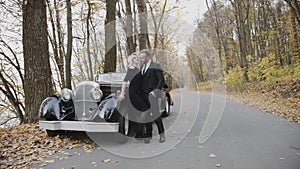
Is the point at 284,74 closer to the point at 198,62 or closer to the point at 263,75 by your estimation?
the point at 263,75

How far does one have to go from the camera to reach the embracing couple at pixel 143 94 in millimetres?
6035

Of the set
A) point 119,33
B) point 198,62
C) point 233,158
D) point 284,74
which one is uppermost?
point 119,33

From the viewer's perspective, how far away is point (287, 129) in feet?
23.3

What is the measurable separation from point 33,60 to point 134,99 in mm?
3896

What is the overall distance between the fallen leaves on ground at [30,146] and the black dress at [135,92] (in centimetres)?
127

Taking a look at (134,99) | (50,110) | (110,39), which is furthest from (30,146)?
(110,39)

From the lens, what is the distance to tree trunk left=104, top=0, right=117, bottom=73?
1197 centimetres

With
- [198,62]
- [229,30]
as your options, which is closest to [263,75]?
[229,30]

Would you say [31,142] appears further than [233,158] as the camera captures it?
Yes

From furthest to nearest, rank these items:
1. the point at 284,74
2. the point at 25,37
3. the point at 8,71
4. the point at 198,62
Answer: the point at 198,62 → the point at 8,71 → the point at 284,74 → the point at 25,37

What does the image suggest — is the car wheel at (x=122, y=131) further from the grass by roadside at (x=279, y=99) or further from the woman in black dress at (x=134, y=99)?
the grass by roadside at (x=279, y=99)

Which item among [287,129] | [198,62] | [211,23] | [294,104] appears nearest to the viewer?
[287,129]

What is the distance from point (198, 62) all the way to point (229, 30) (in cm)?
661

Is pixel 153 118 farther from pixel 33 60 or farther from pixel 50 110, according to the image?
pixel 33 60
